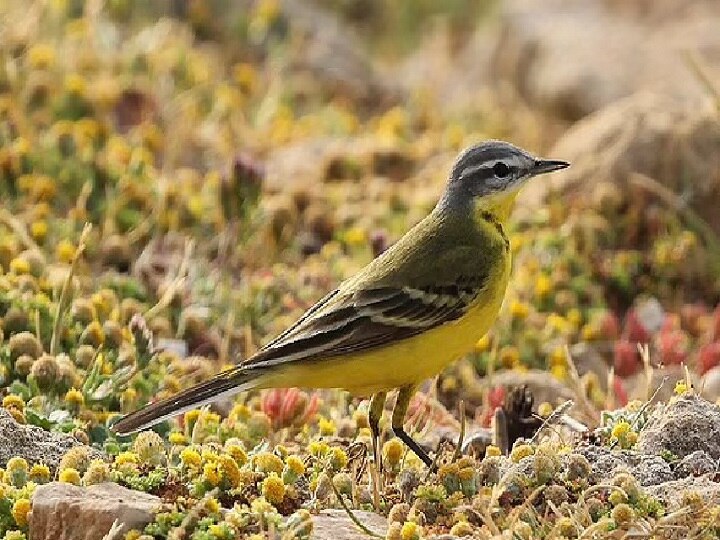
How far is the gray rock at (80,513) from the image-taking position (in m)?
4.85

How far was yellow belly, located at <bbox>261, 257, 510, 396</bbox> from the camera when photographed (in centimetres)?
606

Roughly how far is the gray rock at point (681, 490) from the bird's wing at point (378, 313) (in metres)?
1.26

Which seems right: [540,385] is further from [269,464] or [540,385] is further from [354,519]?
[354,519]

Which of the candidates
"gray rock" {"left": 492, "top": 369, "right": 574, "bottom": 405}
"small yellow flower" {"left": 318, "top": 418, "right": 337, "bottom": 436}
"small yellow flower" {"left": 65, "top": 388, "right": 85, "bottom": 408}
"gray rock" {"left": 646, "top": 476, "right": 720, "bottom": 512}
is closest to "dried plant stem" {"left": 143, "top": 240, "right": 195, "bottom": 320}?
"small yellow flower" {"left": 65, "top": 388, "right": 85, "bottom": 408}

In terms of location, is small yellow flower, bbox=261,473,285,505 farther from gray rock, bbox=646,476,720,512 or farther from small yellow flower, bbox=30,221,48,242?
small yellow flower, bbox=30,221,48,242

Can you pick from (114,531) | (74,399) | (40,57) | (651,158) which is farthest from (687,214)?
(114,531)

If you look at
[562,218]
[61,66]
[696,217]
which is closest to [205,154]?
[61,66]

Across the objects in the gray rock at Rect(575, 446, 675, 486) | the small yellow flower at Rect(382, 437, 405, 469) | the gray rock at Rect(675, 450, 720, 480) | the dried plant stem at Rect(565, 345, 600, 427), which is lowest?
the dried plant stem at Rect(565, 345, 600, 427)

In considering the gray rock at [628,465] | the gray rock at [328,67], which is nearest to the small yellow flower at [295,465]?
the gray rock at [628,465]

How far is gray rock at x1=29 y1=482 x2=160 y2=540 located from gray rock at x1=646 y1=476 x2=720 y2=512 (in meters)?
1.68

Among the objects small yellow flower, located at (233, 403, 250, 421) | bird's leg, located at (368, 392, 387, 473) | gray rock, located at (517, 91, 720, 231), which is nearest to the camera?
bird's leg, located at (368, 392, 387, 473)

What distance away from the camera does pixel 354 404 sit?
718 centimetres

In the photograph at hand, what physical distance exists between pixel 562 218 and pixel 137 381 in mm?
3897

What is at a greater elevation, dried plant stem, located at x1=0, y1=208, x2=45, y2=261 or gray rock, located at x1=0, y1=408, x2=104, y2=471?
dried plant stem, located at x1=0, y1=208, x2=45, y2=261
